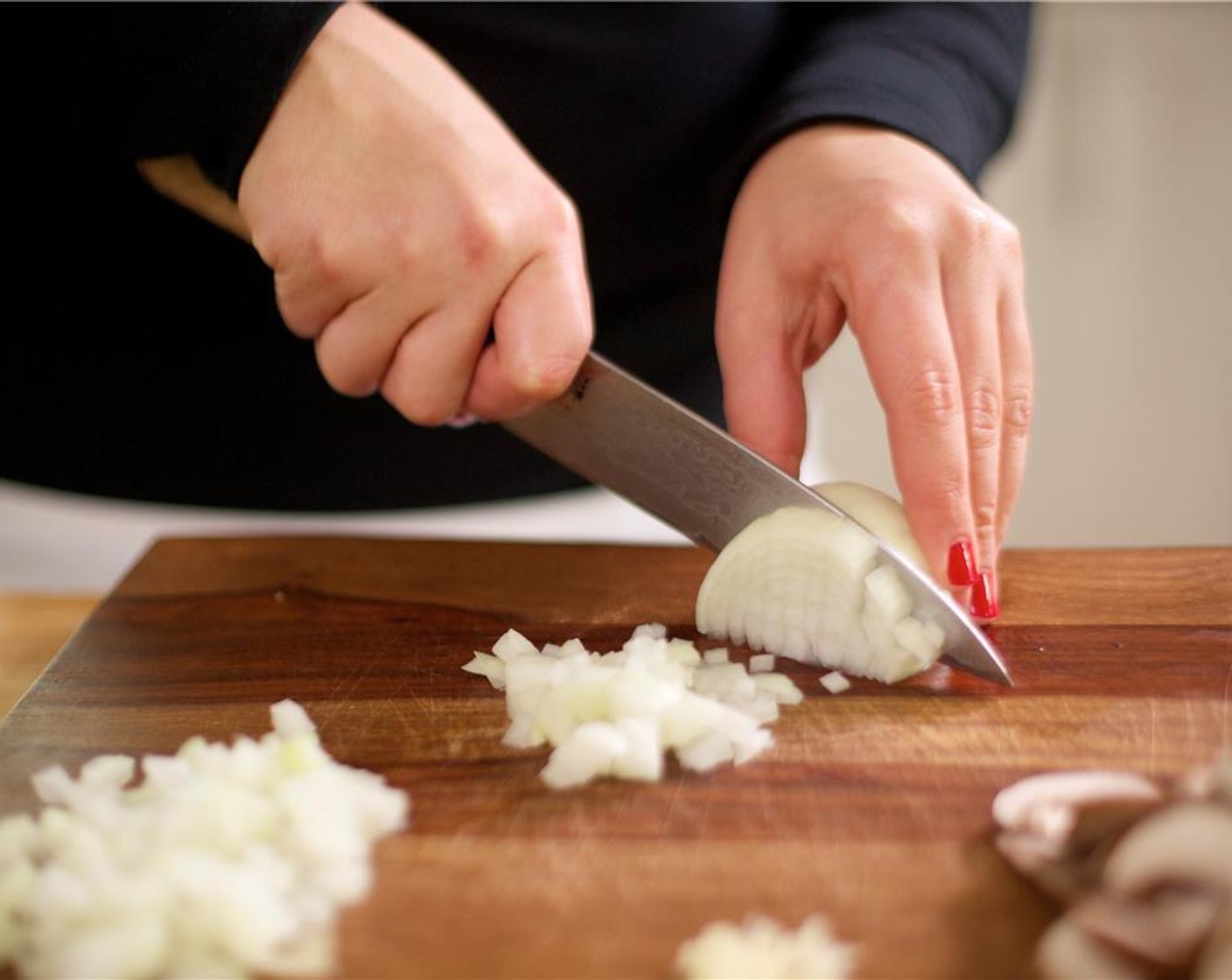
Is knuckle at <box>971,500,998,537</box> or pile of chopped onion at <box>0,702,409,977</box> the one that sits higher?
pile of chopped onion at <box>0,702,409,977</box>

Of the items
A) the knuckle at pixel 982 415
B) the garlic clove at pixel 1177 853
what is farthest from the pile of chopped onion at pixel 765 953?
the knuckle at pixel 982 415

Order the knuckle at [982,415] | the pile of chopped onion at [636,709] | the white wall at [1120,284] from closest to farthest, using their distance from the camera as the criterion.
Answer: the pile of chopped onion at [636,709]
the knuckle at [982,415]
the white wall at [1120,284]

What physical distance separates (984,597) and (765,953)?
454 millimetres

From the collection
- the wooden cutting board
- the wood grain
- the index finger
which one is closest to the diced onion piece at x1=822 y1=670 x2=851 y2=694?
the wooden cutting board

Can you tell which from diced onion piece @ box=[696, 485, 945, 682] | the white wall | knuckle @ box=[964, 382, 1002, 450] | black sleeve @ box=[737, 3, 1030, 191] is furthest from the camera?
the white wall

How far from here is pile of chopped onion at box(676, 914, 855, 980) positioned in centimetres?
→ 72

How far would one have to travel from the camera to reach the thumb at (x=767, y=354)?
1211 mm

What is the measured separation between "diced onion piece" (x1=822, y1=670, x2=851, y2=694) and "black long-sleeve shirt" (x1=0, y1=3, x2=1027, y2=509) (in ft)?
1.75

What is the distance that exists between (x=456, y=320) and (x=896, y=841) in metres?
0.51

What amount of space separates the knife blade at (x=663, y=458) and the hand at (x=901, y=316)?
0.09m

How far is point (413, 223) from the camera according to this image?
1050 millimetres

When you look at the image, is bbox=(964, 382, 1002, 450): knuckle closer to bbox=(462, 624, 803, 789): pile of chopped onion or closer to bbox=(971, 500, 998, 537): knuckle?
bbox=(971, 500, 998, 537): knuckle

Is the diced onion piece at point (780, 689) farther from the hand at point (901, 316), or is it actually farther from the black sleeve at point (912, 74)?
the black sleeve at point (912, 74)

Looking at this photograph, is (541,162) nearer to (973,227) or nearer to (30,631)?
(973,227)
